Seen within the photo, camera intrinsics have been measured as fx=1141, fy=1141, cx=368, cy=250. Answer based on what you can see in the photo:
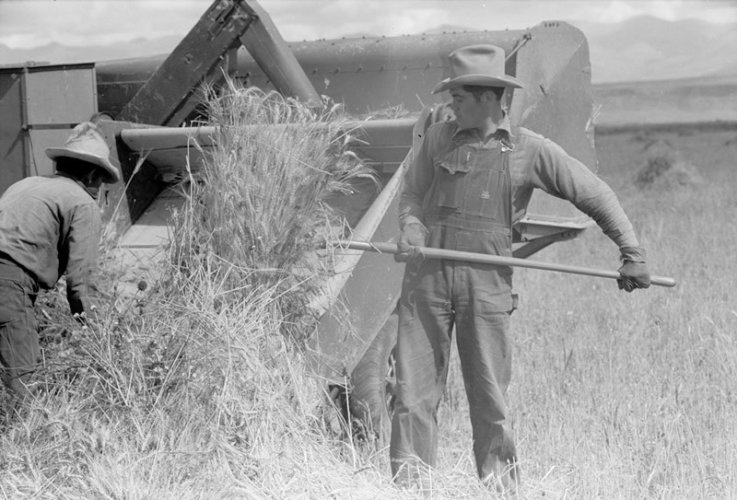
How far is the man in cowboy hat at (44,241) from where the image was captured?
4.57 metres

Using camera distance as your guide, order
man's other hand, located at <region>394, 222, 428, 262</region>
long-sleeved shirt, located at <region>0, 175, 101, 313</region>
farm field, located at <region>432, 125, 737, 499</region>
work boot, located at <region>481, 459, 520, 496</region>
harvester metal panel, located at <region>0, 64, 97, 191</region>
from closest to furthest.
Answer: work boot, located at <region>481, 459, 520, 496</region>, man's other hand, located at <region>394, 222, 428, 262</region>, farm field, located at <region>432, 125, 737, 499</region>, long-sleeved shirt, located at <region>0, 175, 101, 313</region>, harvester metal panel, located at <region>0, 64, 97, 191</region>

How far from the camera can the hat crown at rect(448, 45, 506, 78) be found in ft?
14.4

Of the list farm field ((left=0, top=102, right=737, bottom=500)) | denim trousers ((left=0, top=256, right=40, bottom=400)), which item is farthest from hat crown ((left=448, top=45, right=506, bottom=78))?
denim trousers ((left=0, top=256, right=40, bottom=400))

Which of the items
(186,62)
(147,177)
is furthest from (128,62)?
(147,177)

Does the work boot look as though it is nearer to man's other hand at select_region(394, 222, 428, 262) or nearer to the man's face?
man's other hand at select_region(394, 222, 428, 262)

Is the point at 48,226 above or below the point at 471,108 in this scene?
below

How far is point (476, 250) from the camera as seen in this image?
4410mm

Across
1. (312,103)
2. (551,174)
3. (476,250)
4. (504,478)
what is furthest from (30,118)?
(504,478)

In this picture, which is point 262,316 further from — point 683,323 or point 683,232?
point 683,232

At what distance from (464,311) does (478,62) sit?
0.96m

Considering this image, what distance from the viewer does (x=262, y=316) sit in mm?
4426

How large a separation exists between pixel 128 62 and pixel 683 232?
6.45m

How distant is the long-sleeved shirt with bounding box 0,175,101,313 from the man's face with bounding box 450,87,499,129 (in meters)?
1.54

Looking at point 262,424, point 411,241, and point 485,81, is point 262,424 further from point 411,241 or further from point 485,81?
point 485,81
